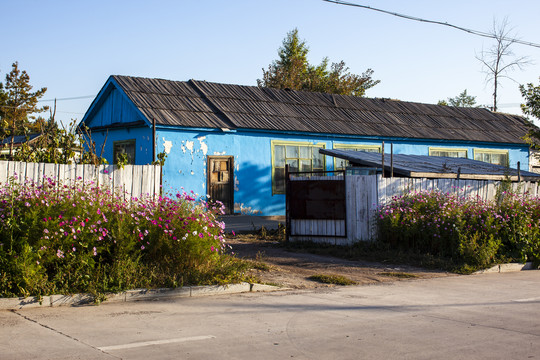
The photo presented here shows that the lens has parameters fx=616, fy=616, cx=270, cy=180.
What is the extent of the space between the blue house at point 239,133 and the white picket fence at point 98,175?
7.81 meters

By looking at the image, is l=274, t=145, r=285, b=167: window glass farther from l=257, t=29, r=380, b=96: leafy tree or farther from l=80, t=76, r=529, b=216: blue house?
l=257, t=29, r=380, b=96: leafy tree

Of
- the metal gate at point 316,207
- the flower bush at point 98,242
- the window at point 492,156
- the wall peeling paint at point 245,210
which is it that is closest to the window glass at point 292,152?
the wall peeling paint at point 245,210

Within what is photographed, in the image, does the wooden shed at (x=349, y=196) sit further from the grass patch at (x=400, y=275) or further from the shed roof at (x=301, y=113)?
the shed roof at (x=301, y=113)

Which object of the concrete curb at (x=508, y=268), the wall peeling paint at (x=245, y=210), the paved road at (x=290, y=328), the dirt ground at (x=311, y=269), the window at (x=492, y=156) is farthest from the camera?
the window at (x=492, y=156)

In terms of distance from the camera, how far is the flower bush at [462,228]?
13.8m

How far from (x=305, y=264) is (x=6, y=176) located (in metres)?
6.25

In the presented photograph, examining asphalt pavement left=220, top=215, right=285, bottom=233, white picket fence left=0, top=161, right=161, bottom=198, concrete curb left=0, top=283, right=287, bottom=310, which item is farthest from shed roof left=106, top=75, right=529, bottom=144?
concrete curb left=0, top=283, right=287, bottom=310

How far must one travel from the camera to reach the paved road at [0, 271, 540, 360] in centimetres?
602

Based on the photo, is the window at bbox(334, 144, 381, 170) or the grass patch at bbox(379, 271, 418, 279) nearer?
the grass patch at bbox(379, 271, 418, 279)

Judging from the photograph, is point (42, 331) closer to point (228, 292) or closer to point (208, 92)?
point (228, 292)

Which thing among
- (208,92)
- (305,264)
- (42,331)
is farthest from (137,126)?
(42,331)

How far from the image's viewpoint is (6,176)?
33.4 ft

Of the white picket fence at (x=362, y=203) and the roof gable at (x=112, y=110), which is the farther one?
the roof gable at (x=112, y=110)

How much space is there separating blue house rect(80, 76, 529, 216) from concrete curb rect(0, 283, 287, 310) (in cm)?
1066
